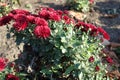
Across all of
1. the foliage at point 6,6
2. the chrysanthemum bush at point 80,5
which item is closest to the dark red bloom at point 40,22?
the foliage at point 6,6

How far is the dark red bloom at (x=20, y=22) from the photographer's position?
4.08 metres

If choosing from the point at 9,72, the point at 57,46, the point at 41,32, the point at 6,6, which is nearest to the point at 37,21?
the point at 41,32

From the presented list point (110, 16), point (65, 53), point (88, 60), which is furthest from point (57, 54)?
point (110, 16)

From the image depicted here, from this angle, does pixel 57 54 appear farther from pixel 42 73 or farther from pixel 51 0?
pixel 51 0

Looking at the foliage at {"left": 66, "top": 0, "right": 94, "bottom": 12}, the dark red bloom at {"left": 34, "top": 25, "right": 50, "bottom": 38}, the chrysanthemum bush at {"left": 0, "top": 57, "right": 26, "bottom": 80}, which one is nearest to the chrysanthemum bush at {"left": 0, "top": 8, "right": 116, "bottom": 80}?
the dark red bloom at {"left": 34, "top": 25, "right": 50, "bottom": 38}

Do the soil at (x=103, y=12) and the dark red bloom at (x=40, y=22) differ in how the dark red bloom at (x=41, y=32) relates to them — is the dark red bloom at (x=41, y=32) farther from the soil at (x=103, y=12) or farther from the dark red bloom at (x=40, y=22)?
the soil at (x=103, y=12)

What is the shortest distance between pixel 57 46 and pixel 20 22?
54 centimetres

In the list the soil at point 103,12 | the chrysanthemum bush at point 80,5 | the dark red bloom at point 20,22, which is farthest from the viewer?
A: the chrysanthemum bush at point 80,5

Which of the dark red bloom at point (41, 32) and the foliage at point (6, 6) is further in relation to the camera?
the foliage at point (6, 6)

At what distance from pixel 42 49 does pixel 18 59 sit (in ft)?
2.09

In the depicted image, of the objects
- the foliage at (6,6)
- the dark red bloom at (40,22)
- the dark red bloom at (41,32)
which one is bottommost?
the foliage at (6,6)

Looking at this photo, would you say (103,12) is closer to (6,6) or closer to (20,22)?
(6,6)

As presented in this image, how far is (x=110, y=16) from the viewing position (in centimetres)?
835

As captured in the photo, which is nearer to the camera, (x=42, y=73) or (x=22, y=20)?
(x=22, y=20)
